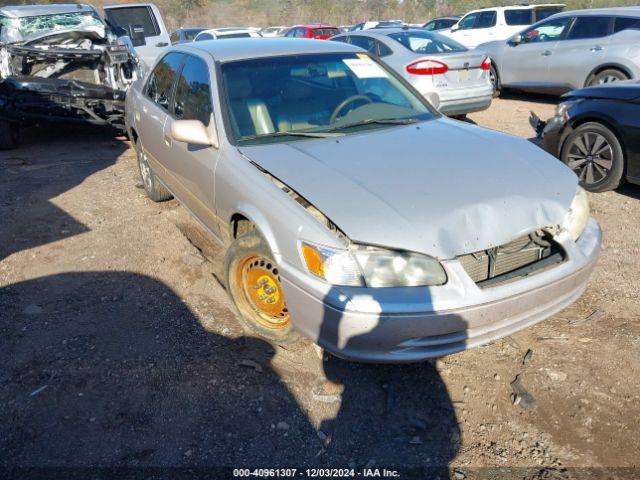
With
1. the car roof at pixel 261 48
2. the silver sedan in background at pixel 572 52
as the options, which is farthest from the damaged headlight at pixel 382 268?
the silver sedan in background at pixel 572 52

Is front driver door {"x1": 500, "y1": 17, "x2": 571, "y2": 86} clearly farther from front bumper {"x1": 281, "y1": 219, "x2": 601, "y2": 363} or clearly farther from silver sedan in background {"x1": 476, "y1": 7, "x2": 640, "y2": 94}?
front bumper {"x1": 281, "y1": 219, "x2": 601, "y2": 363}

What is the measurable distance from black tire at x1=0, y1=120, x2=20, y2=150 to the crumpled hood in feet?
20.5

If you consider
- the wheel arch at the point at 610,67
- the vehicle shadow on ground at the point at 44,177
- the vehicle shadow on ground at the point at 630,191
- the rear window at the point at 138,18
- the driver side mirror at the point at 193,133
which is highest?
the rear window at the point at 138,18

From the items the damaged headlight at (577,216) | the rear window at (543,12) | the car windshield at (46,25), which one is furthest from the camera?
the rear window at (543,12)

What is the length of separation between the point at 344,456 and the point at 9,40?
349 inches

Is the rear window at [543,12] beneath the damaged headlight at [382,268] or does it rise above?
above

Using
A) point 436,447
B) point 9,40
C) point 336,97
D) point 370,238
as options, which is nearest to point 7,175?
point 9,40

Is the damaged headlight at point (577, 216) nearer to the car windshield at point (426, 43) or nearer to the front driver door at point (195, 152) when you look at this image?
the front driver door at point (195, 152)

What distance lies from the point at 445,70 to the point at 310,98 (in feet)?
16.5

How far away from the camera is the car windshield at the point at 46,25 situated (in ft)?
27.6

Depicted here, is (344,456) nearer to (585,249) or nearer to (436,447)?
(436,447)

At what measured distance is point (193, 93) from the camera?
154 inches

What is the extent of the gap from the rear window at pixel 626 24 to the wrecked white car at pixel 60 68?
26.7ft

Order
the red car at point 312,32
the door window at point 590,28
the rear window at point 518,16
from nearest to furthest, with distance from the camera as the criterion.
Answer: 1. the door window at point 590,28
2. the rear window at point 518,16
3. the red car at point 312,32
